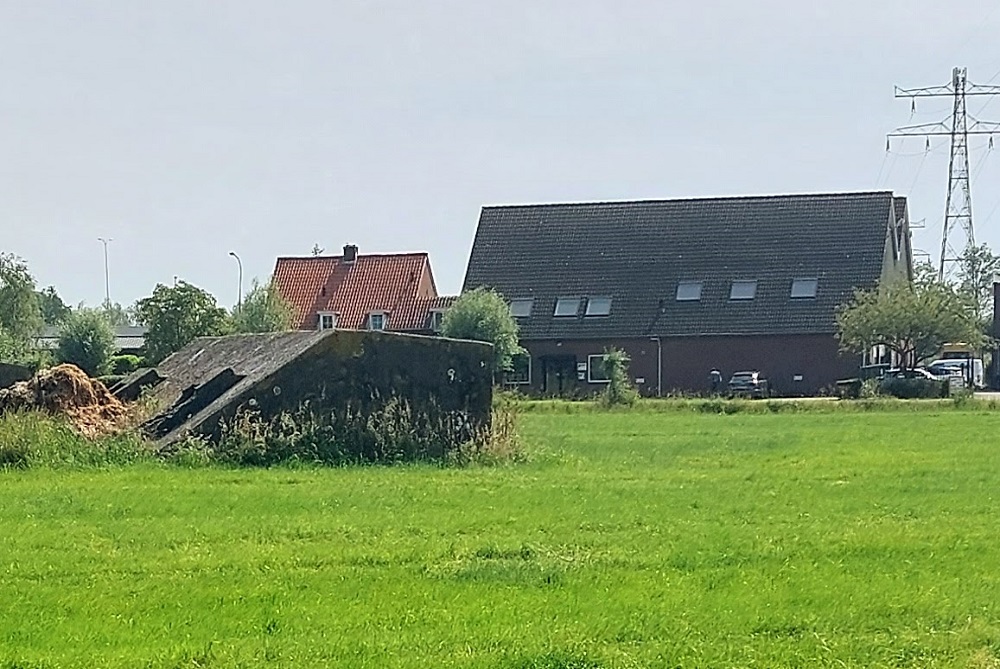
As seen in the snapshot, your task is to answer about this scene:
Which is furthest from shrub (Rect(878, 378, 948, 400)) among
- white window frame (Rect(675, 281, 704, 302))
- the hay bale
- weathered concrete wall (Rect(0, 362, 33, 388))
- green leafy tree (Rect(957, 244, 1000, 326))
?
green leafy tree (Rect(957, 244, 1000, 326))

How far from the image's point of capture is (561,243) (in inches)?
2840

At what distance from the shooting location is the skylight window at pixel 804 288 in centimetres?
6638

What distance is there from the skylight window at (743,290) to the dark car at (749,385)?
413cm

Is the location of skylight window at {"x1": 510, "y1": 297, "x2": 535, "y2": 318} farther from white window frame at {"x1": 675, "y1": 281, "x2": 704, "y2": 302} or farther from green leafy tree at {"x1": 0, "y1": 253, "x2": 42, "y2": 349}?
green leafy tree at {"x1": 0, "y1": 253, "x2": 42, "y2": 349}

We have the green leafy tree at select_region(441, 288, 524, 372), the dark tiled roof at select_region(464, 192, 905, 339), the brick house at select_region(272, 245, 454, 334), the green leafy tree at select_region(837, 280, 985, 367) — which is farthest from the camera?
the brick house at select_region(272, 245, 454, 334)

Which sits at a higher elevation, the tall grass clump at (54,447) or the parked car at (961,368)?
the parked car at (961,368)

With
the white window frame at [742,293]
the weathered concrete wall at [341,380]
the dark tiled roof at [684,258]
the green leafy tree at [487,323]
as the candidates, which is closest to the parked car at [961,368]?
the dark tiled roof at [684,258]

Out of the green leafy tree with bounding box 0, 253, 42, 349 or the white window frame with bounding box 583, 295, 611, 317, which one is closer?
the white window frame with bounding box 583, 295, 611, 317

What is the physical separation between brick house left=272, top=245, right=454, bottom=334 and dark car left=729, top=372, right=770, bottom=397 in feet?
54.2

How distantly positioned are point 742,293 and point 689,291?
2523mm

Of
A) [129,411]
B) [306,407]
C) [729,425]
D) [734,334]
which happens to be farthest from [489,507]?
[734,334]

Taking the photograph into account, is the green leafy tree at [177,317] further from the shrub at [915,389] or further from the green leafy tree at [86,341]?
the shrub at [915,389]

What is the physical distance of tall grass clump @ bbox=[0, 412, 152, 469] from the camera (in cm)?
1981

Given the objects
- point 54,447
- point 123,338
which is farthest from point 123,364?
point 54,447
